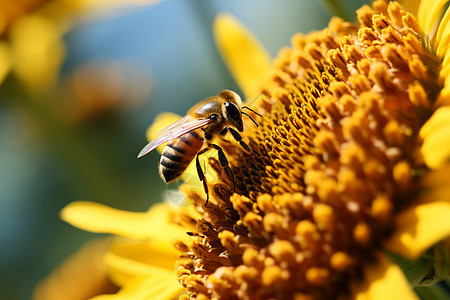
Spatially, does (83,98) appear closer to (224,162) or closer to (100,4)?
(100,4)

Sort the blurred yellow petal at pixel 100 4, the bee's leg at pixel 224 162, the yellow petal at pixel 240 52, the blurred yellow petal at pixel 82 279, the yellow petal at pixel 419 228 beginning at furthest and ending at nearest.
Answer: the blurred yellow petal at pixel 82 279 < the blurred yellow petal at pixel 100 4 < the yellow petal at pixel 240 52 < the bee's leg at pixel 224 162 < the yellow petal at pixel 419 228

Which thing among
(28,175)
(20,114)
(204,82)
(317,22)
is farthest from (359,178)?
(28,175)

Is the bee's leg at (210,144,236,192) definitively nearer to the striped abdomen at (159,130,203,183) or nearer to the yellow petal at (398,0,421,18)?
the striped abdomen at (159,130,203,183)

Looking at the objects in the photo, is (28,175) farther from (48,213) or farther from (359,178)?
(359,178)

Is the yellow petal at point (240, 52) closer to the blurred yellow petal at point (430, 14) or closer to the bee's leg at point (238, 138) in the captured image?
the bee's leg at point (238, 138)

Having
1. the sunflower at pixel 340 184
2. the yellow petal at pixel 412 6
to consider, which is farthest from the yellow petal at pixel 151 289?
the yellow petal at pixel 412 6
